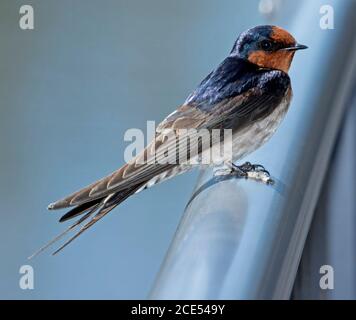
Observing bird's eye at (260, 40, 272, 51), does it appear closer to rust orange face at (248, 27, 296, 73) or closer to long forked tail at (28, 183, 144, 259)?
rust orange face at (248, 27, 296, 73)

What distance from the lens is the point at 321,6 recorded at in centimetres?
78

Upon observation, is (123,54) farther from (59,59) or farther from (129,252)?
(129,252)

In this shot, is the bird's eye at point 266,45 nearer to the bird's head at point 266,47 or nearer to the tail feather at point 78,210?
the bird's head at point 266,47

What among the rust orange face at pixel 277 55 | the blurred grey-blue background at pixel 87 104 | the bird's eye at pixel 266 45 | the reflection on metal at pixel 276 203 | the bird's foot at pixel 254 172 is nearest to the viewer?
the reflection on metal at pixel 276 203

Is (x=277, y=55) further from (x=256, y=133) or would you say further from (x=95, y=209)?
(x=95, y=209)

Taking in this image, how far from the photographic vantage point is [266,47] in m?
1.02

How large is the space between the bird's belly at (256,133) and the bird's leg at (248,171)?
0.05 m

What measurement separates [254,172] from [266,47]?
1.33 ft

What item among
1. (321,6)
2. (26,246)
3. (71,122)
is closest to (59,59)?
(71,122)

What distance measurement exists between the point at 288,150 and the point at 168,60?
68 cm

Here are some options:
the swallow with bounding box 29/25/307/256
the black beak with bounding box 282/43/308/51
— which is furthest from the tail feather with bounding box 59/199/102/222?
the black beak with bounding box 282/43/308/51

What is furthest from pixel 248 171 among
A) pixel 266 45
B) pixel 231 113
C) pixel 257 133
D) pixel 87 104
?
pixel 87 104

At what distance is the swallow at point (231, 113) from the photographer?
789mm

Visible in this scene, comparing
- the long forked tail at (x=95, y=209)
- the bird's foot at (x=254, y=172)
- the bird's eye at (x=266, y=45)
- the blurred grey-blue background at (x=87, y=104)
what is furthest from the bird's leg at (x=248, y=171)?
the blurred grey-blue background at (x=87, y=104)
